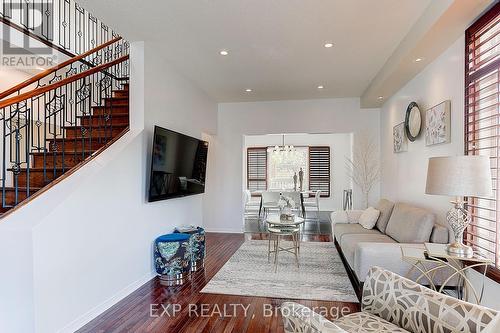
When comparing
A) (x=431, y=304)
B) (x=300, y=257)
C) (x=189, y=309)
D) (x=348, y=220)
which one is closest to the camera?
(x=431, y=304)

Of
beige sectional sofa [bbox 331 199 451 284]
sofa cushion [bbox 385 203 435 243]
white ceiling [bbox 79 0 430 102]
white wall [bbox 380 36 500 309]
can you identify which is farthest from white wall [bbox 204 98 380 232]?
sofa cushion [bbox 385 203 435 243]

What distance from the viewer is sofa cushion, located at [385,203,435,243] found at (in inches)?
131

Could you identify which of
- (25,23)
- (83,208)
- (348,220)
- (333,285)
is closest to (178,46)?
(83,208)

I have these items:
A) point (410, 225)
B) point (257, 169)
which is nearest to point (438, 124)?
point (410, 225)

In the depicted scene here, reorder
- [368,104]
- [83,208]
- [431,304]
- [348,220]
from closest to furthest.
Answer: [431,304] < [83,208] < [348,220] < [368,104]

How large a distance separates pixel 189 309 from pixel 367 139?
16.7ft

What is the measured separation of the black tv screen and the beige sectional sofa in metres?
2.46

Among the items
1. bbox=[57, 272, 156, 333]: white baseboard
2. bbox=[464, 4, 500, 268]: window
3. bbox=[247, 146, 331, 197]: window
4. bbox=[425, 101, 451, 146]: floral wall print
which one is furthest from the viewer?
bbox=[247, 146, 331, 197]: window

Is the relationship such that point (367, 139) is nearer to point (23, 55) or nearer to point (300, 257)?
point (300, 257)

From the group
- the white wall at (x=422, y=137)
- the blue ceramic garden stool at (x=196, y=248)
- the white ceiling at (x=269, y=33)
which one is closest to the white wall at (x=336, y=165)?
the white wall at (x=422, y=137)

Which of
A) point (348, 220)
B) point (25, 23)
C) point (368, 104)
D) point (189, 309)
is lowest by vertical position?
point (189, 309)

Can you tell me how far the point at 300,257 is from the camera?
477 centimetres

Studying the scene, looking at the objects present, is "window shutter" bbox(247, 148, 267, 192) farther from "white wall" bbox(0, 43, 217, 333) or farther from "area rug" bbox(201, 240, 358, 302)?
"white wall" bbox(0, 43, 217, 333)

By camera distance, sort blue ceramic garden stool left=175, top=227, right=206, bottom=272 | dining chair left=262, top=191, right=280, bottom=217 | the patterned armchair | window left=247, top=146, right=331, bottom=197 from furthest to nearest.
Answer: window left=247, top=146, right=331, bottom=197, dining chair left=262, top=191, right=280, bottom=217, blue ceramic garden stool left=175, top=227, right=206, bottom=272, the patterned armchair
